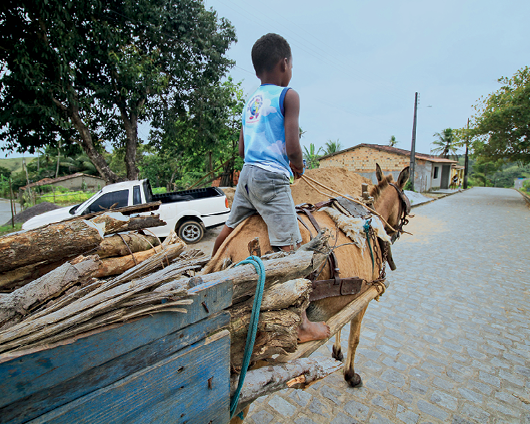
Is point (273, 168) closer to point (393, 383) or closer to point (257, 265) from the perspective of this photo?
point (257, 265)

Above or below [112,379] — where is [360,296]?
Result: below

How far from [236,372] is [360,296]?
51.8 inches

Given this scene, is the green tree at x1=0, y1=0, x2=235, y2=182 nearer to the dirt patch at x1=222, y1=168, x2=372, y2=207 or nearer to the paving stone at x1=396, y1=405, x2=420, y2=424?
the dirt patch at x1=222, y1=168, x2=372, y2=207

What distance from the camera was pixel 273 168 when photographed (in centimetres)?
189

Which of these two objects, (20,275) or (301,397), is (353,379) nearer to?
(301,397)

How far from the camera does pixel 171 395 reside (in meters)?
1.01

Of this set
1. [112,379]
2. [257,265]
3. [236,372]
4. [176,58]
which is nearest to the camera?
[112,379]

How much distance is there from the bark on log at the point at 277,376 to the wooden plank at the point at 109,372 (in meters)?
0.38

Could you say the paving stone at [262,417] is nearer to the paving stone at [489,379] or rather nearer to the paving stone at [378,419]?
the paving stone at [378,419]

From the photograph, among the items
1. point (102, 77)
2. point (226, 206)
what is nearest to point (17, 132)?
point (102, 77)

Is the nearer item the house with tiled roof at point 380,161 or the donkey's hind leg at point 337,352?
the donkey's hind leg at point 337,352

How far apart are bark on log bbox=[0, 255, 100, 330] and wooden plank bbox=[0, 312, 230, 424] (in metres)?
0.34

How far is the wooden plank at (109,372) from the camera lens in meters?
0.74

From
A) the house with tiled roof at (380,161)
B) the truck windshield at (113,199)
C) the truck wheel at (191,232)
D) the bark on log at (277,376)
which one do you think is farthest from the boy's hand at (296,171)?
the house with tiled roof at (380,161)
